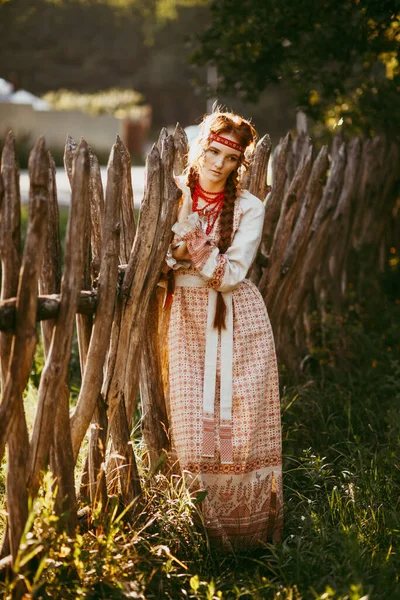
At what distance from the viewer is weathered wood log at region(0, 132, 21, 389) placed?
7.82 ft

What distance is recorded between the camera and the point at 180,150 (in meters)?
3.42

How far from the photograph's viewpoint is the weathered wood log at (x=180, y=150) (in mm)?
3400

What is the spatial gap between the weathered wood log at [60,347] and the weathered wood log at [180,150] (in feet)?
3.01

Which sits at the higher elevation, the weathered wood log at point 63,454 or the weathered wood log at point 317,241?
the weathered wood log at point 317,241

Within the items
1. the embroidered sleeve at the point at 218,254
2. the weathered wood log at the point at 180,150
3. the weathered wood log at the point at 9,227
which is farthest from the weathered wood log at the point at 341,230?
the weathered wood log at the point at 9,227

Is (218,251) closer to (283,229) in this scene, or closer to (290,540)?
(290,540)

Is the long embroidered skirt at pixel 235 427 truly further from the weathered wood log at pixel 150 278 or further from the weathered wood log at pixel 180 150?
the weathered wood log at pixel 180 150

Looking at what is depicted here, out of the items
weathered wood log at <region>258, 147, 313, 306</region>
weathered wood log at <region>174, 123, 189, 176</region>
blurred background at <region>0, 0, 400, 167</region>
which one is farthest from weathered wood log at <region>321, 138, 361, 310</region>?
weathered wood log at <region>174, 123, 189, 176</region>

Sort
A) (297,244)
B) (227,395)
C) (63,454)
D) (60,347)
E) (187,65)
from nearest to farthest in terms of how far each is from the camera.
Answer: (60,347), (63,454), (227,395), (297,244), (187,65)

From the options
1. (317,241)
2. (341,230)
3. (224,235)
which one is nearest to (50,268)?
(224,235)

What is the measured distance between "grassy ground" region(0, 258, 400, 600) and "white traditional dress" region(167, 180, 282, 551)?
0.13m

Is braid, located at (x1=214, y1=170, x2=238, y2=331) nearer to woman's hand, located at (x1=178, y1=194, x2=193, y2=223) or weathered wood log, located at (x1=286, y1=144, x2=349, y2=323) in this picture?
woman's hand, located at (x1=178, y1=194, x2=193, y2=223)

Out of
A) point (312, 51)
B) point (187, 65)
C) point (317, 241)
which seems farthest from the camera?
point (187, 65)

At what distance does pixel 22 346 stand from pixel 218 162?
109cm
